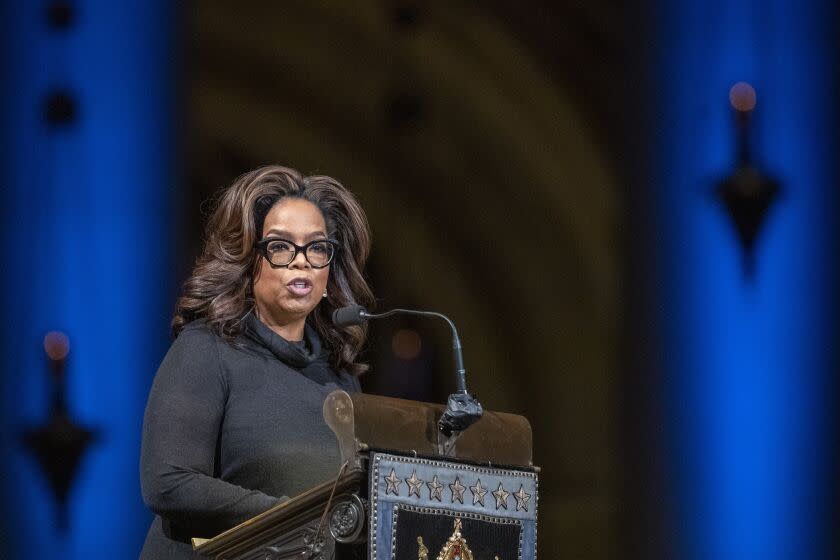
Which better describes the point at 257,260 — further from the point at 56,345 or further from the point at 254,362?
the point at 56,345

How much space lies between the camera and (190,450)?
2795 millimetres

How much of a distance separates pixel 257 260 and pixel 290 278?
0.09 m

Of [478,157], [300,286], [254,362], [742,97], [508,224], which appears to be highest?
[742,97]

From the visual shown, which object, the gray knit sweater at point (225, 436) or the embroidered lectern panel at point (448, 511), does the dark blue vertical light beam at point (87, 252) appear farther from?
the embroidered lectern panel at point (448, 511)

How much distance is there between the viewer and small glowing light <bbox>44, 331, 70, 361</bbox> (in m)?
4.77

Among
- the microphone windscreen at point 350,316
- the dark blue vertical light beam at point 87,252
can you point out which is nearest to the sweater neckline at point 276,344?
the microphone windscreen at point 350,316

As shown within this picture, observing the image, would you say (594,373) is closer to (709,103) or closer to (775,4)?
(709,103)

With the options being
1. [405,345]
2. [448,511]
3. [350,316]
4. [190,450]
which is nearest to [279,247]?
[350,316]

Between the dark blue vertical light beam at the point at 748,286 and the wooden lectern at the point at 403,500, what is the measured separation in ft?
7.97

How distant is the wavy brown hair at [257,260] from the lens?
10.1 ft

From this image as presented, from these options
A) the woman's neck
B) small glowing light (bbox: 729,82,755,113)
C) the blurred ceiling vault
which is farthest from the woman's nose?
small glowing light (bbox: 729,82,755,113)

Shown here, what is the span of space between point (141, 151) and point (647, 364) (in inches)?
69.7

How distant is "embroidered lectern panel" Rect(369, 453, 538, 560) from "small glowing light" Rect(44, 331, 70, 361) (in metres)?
2.46

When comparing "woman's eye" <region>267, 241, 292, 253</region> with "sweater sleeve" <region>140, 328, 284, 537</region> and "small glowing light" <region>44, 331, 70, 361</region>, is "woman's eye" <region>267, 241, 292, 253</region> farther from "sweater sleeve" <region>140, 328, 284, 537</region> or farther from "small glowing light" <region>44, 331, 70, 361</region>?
"small glowing light" <region>44, 331, 70, 361</region>
